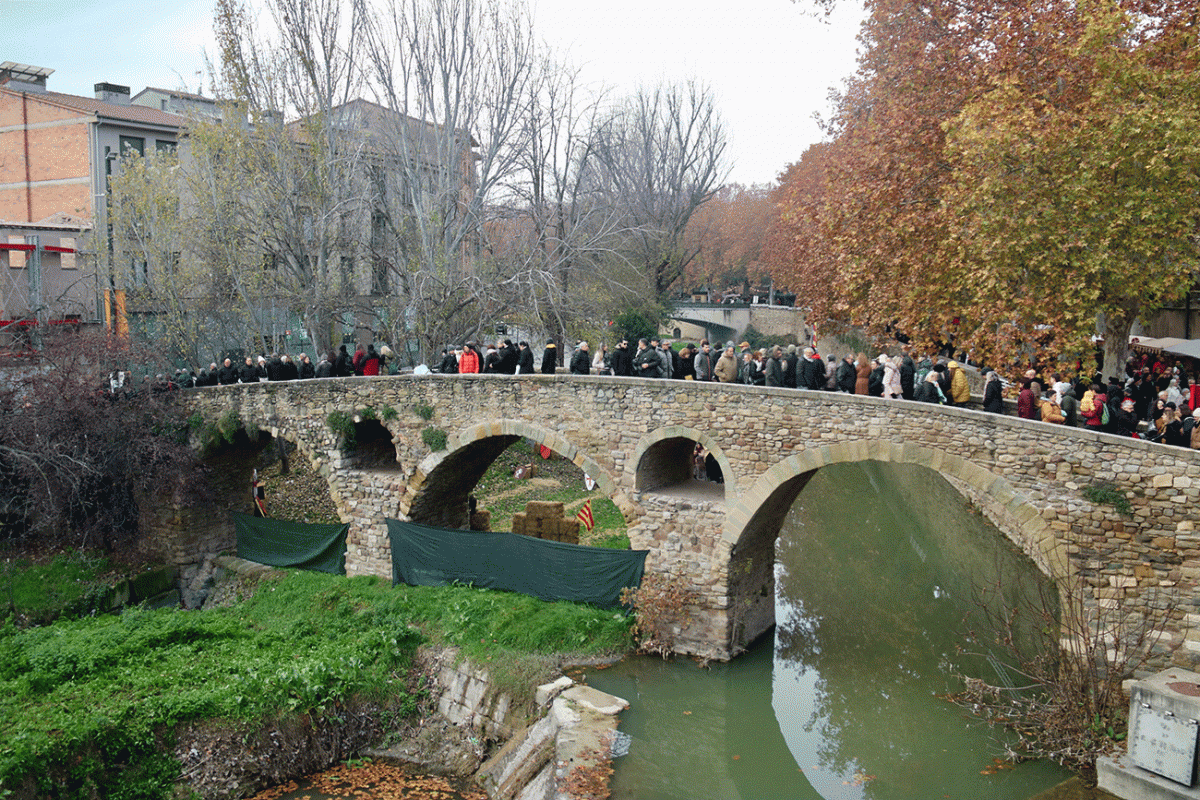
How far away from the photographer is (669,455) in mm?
16750

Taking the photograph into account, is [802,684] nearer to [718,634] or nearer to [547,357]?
[718,634]

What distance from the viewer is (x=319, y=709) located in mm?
14000

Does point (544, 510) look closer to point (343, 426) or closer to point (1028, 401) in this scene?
point (343, 426)

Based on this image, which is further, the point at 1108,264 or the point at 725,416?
the point at 725,416

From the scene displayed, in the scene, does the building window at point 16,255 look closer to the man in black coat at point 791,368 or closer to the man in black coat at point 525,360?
the man in black coat at point 525,360

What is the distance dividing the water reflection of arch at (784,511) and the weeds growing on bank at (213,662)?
2335 mm

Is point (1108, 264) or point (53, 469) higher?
point (1108, 264)

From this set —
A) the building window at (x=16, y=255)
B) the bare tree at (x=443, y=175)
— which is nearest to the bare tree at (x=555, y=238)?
the bare tree at (x=443, y=175)

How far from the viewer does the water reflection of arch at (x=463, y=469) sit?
648 inches

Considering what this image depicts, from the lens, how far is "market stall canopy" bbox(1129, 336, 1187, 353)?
20.3 meters

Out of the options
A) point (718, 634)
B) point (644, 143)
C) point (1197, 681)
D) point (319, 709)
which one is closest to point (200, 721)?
point (319, 709)

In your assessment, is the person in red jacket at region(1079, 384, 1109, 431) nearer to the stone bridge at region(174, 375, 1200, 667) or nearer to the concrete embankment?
the stone bridge at region(174, 375, 1200, 667)

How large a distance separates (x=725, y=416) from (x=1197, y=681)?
7349mm

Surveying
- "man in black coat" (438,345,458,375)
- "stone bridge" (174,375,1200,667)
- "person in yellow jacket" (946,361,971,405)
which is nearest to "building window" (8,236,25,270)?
"stone bridge" (174,375,1200,667)
